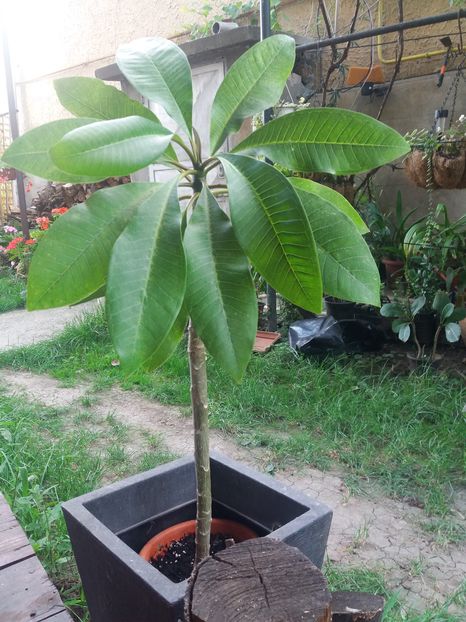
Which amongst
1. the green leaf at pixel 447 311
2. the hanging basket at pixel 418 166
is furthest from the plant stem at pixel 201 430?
the hanging basket at pixel 418 166

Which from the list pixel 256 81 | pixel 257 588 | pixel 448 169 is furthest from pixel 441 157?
pixel 257 588

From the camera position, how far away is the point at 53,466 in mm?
2729

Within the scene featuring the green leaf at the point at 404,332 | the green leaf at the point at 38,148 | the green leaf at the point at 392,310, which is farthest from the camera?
the green leaf at the point at 392,310

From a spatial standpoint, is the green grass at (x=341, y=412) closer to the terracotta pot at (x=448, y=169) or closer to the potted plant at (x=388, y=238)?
the potted plant at (x=388, y=238)

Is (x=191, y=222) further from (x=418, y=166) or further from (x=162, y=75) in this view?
(x=418, y=166)

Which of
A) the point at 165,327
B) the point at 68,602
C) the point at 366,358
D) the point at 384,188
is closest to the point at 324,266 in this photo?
the point at 165,327

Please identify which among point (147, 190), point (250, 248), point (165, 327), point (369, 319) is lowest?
point (369, 319)

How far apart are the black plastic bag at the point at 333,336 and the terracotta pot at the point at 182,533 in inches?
97.5

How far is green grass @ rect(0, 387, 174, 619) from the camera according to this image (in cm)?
215

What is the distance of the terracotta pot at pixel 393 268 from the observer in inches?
178

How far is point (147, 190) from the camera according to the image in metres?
1.11

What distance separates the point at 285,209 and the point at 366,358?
327 cm

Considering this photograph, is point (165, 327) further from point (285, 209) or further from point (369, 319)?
point (369, 319)

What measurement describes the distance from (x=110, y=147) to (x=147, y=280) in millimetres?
233
